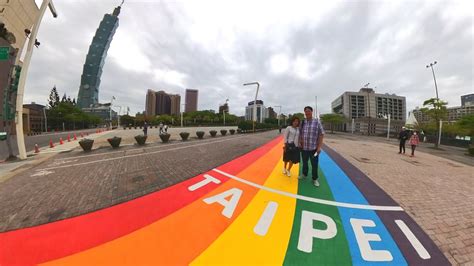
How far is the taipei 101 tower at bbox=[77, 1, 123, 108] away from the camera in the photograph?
138250 mm

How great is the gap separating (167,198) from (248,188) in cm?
202

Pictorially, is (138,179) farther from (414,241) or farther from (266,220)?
(414,241)

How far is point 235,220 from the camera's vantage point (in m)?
3.31

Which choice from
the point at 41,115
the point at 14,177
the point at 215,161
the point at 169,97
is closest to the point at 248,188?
the point at 215,161

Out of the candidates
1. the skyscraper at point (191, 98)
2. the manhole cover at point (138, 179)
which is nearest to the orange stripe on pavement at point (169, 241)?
the manhole cover at point (138, 179)

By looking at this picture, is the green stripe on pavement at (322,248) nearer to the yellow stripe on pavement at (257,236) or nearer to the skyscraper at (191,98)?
the yellow stripe on pavement at (257,236)

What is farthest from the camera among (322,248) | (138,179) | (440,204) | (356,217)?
(138,179)

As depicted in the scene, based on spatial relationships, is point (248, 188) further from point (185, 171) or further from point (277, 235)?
point (185, 171)

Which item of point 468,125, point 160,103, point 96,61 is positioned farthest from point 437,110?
point 96,61

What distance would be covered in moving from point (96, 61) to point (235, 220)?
639 feet

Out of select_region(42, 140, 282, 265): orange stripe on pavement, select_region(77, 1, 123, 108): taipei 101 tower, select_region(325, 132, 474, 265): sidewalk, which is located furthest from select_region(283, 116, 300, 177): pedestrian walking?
select_region(77, 1, 123, 108): taipei 101 tower

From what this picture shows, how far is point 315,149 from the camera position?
4840mm

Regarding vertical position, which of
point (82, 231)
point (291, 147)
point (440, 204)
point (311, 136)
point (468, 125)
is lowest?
point (82, 231)

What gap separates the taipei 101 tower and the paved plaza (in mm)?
161168
